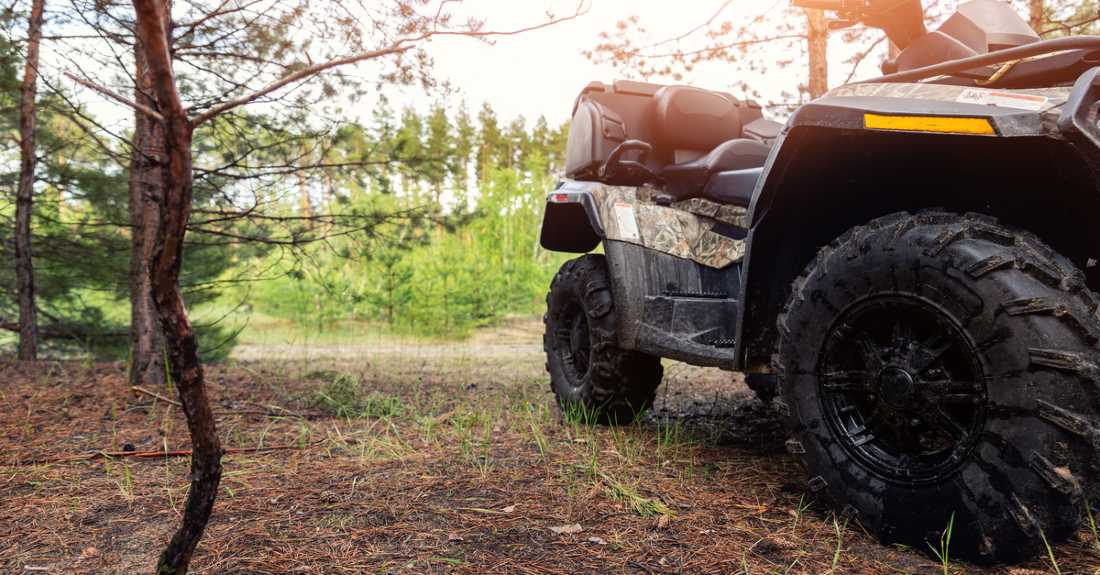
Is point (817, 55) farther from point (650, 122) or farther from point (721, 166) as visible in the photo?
point (721, 166)

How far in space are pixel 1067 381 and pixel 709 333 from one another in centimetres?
144

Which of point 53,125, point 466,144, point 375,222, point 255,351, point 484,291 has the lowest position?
point 255,351

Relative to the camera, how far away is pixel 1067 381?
5.11ft

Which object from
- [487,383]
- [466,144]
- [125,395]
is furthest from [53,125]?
[466,144]

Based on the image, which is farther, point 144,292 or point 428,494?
point 144,292

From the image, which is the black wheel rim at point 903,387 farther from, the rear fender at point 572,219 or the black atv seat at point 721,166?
the rear fender at point 572,219

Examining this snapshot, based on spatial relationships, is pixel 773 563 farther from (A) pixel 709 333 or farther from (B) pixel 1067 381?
(A) pixel 709 333

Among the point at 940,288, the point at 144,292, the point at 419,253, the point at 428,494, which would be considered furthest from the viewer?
the point at 419,253

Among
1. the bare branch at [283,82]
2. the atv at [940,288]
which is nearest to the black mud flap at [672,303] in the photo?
the atv at [940,288]

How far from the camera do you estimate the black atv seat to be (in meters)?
3.13

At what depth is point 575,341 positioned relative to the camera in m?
3.76

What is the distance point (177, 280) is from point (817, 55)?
6949 mm

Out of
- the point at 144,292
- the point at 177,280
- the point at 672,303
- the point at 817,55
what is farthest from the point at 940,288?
the point at 817,55

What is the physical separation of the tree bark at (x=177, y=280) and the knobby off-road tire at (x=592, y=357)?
2.09 m
